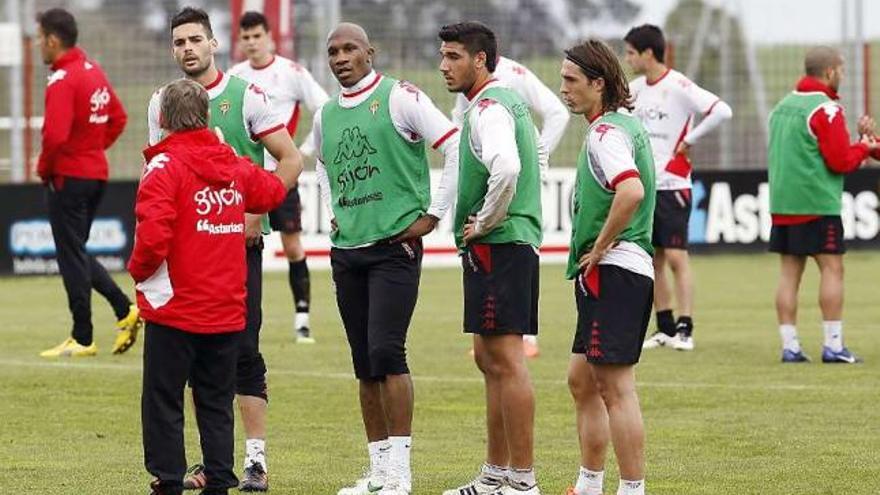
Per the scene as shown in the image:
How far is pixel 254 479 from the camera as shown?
30.5ft

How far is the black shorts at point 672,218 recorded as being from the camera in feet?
50.3

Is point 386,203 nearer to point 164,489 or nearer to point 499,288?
point 499,288

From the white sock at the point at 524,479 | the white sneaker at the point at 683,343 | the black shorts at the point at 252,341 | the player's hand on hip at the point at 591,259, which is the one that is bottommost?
the white sock at the point at 524,479

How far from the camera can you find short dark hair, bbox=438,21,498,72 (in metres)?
8.87

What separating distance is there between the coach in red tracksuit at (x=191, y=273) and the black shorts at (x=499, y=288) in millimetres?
991

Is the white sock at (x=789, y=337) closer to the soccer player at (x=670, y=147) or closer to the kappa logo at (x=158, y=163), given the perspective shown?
the soccer player at (x=670, y=147)

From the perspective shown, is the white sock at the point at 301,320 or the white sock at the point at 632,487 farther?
the white sock at the point at 301,320

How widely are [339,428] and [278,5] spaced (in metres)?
14.2

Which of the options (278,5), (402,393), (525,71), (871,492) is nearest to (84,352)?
(525,71)

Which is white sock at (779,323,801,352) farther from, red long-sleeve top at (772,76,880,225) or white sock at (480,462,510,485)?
white sock at (480,462,510,485)

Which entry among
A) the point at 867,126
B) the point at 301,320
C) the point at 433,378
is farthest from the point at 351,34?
the point at 301,320

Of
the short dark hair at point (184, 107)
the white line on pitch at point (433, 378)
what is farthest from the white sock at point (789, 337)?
the short dark hair at point (184, 107)

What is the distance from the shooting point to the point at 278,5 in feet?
81.7

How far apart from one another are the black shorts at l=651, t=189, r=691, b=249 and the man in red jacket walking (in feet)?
12.6
